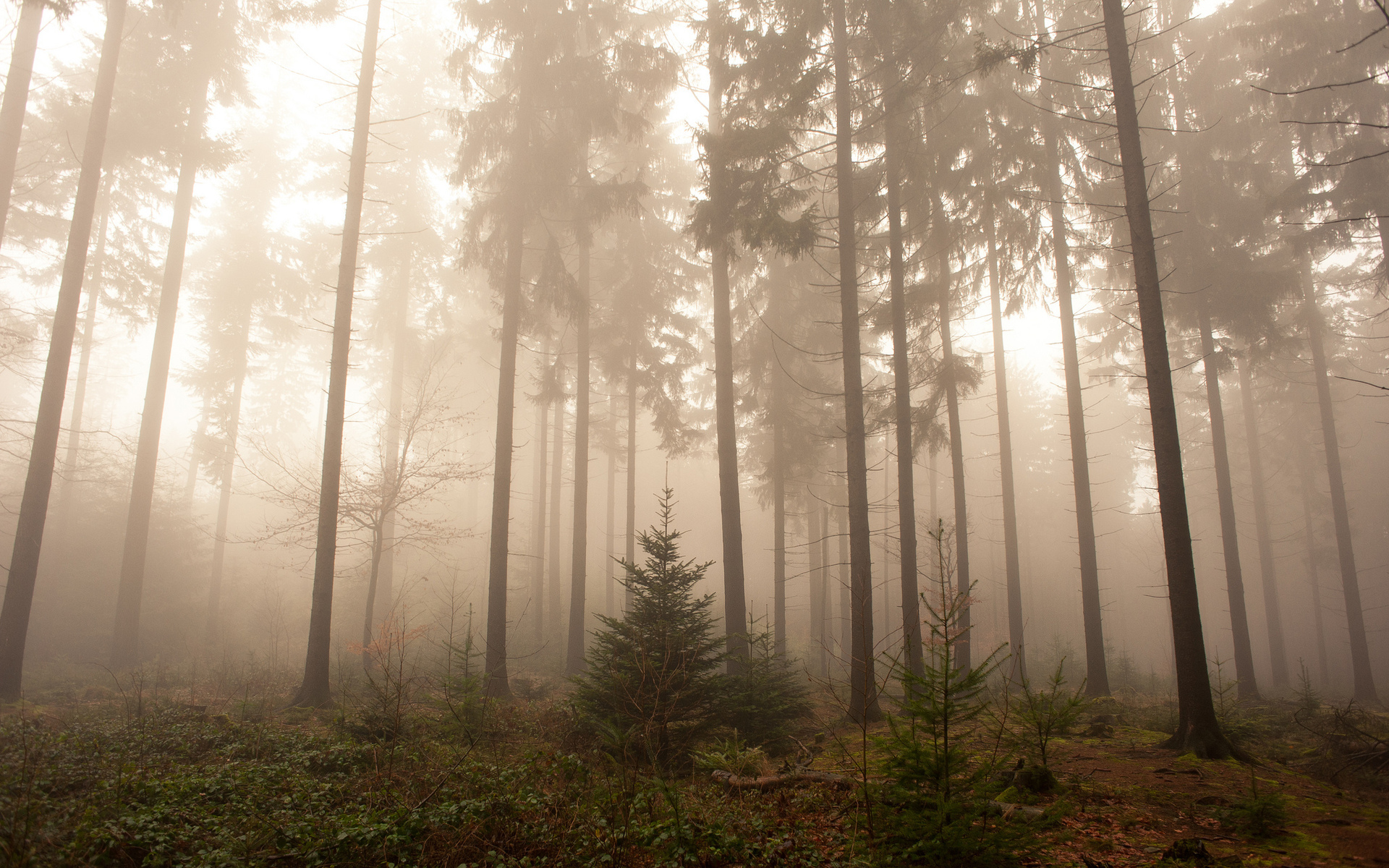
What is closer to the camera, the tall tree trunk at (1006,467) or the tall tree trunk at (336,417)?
the tall tree trunk at (336,417)

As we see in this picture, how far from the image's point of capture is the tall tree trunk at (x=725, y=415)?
10.9m

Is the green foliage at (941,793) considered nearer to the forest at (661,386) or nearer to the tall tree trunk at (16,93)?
the forest at (661,386)

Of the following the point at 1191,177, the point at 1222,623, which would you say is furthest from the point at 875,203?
the point at 1222,623

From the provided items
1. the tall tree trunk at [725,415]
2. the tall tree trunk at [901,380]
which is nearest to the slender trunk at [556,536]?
the tall tree trunk at [725,415]

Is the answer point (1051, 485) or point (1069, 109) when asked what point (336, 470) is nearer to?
point (1069, 109)

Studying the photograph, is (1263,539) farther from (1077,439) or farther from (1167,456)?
(1167,456)

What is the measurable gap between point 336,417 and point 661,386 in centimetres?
858

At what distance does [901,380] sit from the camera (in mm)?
Answer: 12055

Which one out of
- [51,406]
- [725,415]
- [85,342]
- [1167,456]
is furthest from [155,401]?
[1167,456]

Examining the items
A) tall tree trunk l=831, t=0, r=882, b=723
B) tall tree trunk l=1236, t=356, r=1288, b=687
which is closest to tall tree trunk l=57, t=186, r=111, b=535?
tall tree trunk l=831, t=0, r=882, b=723

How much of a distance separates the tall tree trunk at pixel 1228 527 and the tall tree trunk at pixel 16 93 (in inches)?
1015

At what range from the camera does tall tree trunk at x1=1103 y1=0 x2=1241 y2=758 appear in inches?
263

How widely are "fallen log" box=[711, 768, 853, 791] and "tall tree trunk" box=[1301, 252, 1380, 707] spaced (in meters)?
18.7

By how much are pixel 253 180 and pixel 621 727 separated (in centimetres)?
2472
